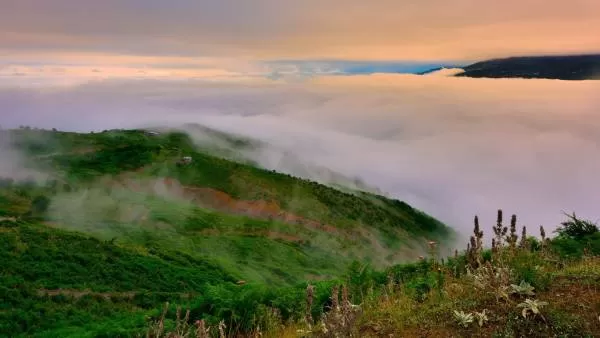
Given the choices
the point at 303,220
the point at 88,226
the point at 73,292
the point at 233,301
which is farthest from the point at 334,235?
the point at 233,301

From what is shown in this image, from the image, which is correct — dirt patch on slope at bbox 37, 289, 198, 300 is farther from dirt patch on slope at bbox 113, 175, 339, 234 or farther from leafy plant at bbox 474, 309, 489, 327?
dirt patch on slope at bbox 113, 175, 339, 234

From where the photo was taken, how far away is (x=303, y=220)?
92.7 m

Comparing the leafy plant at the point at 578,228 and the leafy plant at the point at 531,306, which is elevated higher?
the leafy plant at the point at 531,306

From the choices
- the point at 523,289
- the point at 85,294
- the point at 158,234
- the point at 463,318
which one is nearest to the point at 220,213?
the point at 158,234

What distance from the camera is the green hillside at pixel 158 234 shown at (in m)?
26.1

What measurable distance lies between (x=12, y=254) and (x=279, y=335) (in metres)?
34.2

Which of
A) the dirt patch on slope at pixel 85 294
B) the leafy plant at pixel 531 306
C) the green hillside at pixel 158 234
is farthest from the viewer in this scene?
the dirt patch on slope at pixel 85 294

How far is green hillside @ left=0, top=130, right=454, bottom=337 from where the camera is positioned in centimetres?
2611

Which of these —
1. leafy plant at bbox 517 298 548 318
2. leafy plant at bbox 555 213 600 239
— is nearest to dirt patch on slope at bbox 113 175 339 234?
leafy plant at bbox 555 213 600 239

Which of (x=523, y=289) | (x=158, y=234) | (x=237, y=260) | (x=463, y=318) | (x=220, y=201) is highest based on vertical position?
(x=523, y=289)

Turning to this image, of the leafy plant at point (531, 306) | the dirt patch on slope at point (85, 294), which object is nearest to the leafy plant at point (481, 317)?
the leafy plant at point (531, 306)

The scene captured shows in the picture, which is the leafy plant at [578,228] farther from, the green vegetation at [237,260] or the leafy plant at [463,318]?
the leafy plant at [463,318]

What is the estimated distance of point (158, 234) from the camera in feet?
206

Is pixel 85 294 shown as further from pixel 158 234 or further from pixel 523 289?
pixel 158 234
